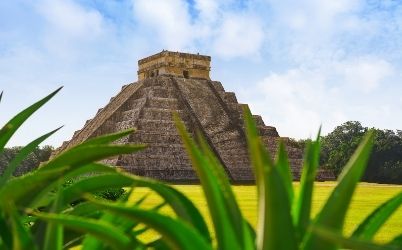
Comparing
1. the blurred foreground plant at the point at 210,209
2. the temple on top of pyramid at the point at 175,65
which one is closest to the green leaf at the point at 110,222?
the blurred foreground plant at the point at 210,209

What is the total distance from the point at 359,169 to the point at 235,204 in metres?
0.30

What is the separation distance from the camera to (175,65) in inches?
1636

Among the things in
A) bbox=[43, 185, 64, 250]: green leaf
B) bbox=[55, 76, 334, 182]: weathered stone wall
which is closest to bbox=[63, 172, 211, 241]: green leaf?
bbox=[43, 185, 64, 250]: green leaf

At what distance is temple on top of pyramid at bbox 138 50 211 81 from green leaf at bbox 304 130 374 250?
39748 mm

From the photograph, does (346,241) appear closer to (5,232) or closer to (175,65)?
(5,232)

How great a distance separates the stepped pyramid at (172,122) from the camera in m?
31.8

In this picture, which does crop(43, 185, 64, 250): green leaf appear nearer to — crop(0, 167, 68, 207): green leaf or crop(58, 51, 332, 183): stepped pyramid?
crop(0, 167, 68, 207): green leaf

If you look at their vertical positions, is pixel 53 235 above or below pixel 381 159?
below

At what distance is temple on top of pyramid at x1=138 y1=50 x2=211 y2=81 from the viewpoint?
135 feet

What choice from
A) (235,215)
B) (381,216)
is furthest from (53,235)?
(381,216)

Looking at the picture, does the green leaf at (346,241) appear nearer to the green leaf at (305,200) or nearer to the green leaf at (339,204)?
the green leaf at (339,204)

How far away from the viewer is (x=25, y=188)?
5.19 feet

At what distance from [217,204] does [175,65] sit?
4034 centimetres

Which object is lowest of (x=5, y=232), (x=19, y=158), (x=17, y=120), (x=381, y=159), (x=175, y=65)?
(x=5, y=232)
